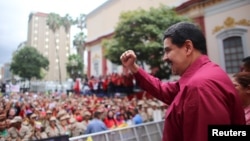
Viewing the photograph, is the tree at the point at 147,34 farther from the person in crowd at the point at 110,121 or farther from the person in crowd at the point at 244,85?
the person in crowd at the point at 244,85

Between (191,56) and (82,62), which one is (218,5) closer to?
(191,56)

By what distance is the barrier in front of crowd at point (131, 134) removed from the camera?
15.4 feet

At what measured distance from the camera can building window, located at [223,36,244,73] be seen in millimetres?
14402

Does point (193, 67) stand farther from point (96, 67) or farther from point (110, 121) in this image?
point (96, 67)

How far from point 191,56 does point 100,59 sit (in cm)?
2530

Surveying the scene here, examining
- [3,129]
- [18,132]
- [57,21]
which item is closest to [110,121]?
[18,132]

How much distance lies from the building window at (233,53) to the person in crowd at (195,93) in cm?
1423

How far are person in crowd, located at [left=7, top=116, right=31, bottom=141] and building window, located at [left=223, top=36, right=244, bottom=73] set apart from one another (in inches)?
489

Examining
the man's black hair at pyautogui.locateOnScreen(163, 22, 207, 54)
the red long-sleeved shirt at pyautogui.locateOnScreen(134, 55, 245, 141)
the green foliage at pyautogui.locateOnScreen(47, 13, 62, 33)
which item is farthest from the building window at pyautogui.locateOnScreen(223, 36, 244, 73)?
the green foliage at pyautogui.locateOnScreen(47, 13, 62, 33)

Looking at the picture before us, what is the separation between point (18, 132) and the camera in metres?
5.52

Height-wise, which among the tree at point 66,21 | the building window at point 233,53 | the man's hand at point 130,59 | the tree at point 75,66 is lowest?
the man's hand at point 130,59

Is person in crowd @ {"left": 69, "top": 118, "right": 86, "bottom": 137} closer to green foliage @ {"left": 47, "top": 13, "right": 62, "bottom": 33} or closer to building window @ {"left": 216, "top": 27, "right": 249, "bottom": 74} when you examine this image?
building window @ {"left": 216, "top": 27, "right": 249, "bottom": 74}

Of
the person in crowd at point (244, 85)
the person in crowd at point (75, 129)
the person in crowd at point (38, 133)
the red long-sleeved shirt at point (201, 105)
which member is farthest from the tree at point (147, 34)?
the red long-sleeved shirt at point (201, 105)

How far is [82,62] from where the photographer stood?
147 ft
